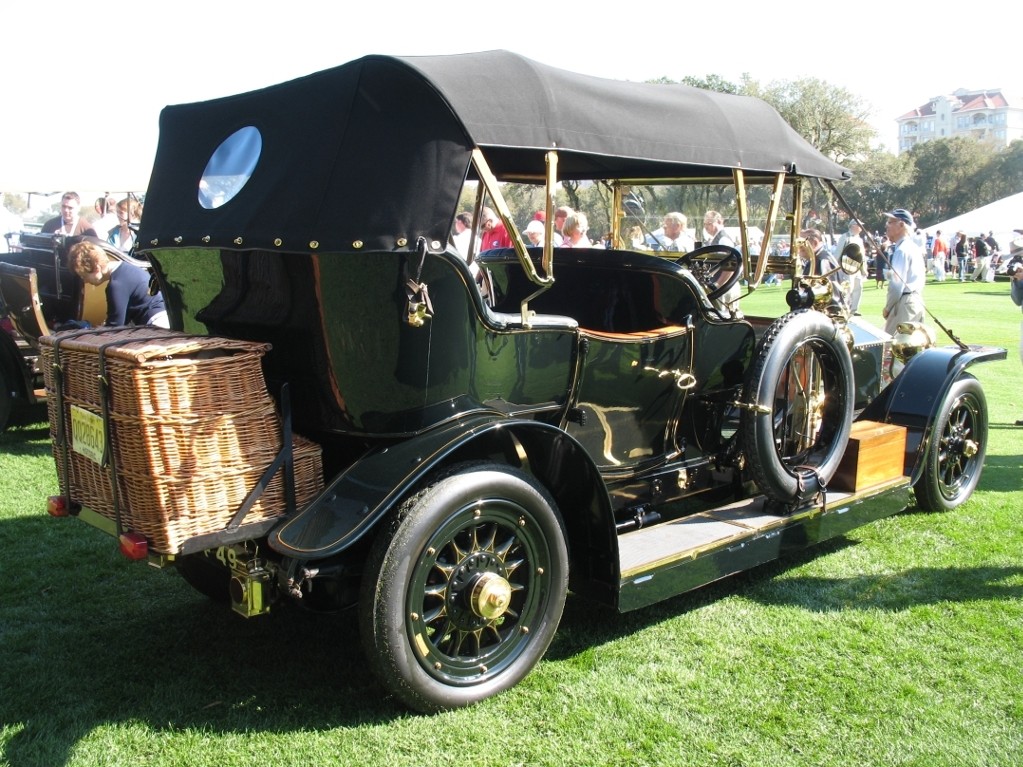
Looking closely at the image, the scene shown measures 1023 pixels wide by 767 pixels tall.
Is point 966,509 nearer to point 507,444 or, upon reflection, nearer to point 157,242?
point 507,444

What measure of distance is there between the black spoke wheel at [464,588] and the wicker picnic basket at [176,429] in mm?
483

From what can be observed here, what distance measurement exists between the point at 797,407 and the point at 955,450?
5.08 ft

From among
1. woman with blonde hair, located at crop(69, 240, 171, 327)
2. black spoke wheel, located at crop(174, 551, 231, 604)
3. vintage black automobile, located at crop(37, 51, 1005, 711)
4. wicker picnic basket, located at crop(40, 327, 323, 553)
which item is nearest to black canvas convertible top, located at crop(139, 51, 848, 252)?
vintage black automobile, located at crop(37, 51, 1005, 711)

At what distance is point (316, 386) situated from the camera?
3.16 m

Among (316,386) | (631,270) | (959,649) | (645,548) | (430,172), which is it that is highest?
(430,172)

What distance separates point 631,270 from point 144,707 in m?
2.66

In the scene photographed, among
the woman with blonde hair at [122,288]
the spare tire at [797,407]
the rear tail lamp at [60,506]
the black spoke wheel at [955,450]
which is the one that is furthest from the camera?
the woman with blonde hair at [122,288]

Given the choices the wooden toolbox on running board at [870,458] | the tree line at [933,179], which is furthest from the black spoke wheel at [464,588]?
the tree line at [933,179]

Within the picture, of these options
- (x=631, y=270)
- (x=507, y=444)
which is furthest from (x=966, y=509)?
A: (x=507, y=444)

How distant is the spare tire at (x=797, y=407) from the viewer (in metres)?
3.98

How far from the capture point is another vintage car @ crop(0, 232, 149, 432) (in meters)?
6.95

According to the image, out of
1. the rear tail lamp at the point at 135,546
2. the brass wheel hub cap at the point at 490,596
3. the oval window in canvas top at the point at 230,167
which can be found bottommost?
the brass wheel hub cap at the point at 490,596

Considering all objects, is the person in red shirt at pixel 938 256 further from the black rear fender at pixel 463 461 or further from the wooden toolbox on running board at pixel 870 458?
the black rear fender at pixel 463 461

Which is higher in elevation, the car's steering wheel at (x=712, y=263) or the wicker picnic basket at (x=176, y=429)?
the car's steering wheel at (x=712, y=263)
